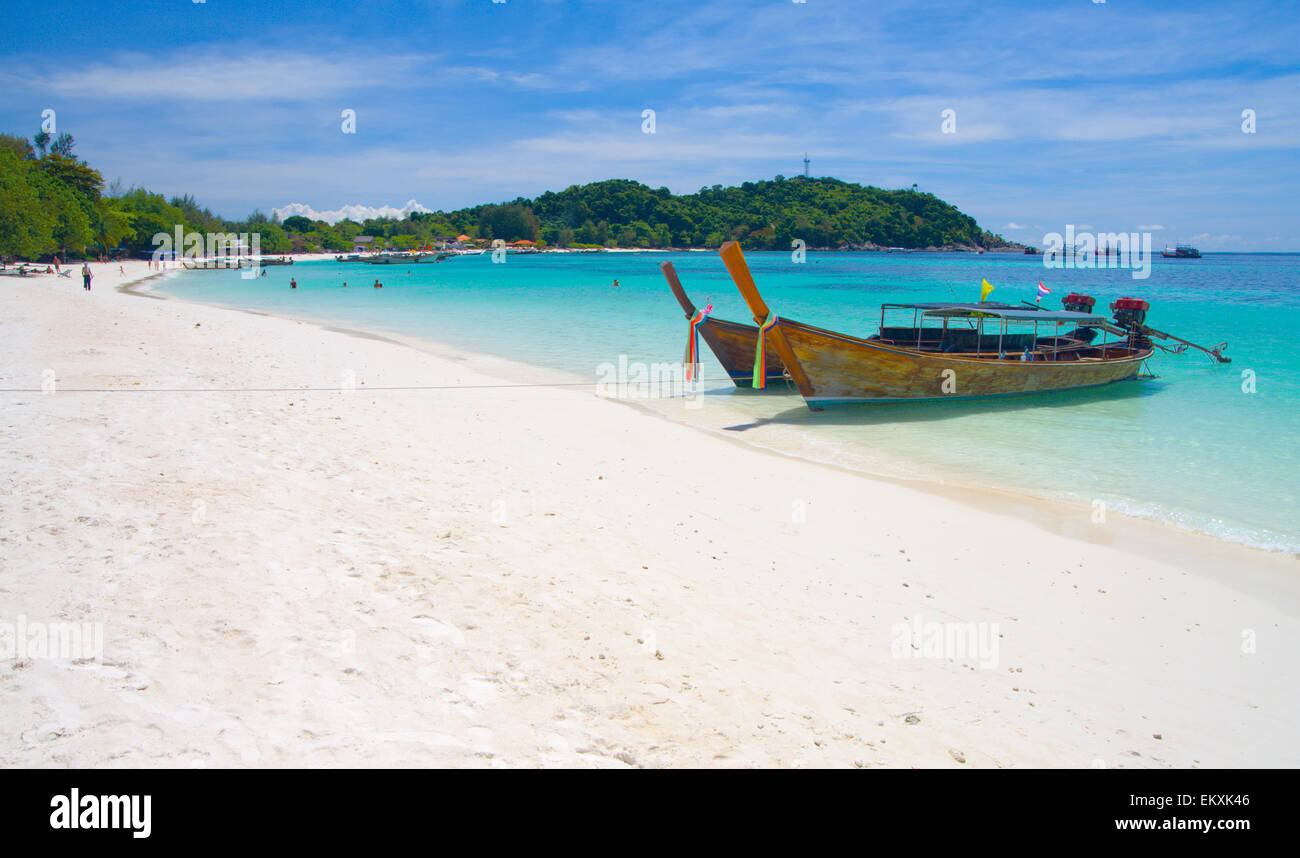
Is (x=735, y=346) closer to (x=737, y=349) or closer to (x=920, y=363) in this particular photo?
(x=737, y=349)

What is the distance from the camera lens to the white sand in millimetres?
3205

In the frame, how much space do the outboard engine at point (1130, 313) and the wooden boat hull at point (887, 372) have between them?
5.14 metres

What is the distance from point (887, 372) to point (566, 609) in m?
10.2

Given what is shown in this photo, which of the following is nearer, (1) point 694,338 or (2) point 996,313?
(1) point 694,338

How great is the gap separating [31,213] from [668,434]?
55080mm

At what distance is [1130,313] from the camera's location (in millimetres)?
18578

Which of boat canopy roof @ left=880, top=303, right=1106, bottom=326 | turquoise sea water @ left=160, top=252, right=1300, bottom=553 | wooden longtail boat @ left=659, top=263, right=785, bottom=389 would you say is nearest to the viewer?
turquoise sea water @ left=160, top=252, right=1300, bottom=553

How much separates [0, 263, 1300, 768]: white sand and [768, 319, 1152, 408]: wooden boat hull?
427 centimetres

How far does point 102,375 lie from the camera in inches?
426

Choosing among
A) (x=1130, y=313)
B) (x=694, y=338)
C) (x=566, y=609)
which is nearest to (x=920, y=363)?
(x=694, y=338)

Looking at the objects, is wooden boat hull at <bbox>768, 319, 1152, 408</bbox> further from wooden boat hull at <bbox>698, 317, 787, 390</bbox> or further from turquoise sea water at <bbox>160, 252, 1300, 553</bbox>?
wooden boat hull at <bbox>698, 317, 787, 390</bbox>

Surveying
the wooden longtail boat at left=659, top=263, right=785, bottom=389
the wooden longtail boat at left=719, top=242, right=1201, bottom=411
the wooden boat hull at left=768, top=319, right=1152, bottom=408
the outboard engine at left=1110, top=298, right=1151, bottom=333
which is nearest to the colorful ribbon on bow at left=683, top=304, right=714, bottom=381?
the wooden longtail boat at left=659, top=263, right=785, bottom=389

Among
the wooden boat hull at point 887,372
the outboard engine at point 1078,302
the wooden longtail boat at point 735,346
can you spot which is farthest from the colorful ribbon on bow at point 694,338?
the outboard engine at point 1078,302
